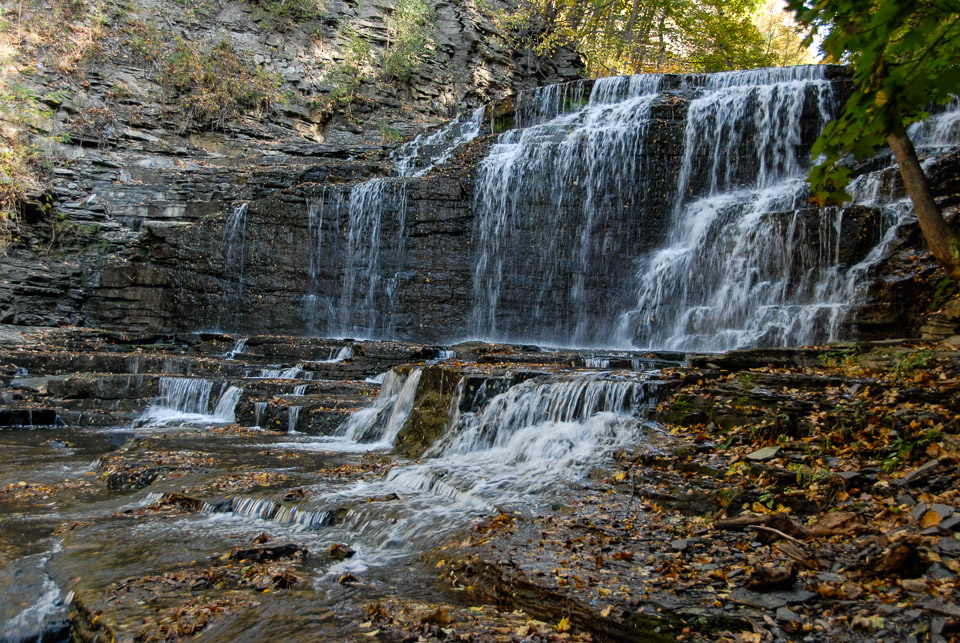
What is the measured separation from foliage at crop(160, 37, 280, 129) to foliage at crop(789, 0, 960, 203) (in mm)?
21943

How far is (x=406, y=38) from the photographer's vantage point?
2469 centimetres

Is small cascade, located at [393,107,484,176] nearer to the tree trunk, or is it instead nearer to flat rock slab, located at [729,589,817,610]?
the tree trunk

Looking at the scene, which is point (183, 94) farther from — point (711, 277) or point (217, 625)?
point (217, 625)

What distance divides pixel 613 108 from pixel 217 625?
17.0 metres

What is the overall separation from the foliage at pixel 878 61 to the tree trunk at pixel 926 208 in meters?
3.00

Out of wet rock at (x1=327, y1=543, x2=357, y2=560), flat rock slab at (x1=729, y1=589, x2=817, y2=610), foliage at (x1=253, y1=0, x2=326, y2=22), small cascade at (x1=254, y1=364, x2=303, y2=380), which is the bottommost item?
wet rock at (x1=327, y1=543, x2=357, y2=560)

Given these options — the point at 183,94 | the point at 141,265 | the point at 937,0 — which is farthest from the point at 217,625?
the point at 183,94

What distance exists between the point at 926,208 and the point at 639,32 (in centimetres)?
2429

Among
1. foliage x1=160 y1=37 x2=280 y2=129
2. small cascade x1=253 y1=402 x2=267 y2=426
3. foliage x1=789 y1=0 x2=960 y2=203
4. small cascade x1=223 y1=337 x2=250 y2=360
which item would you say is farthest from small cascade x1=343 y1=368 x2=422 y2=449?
foliage x1=160 y1=37 x2=280 y2=129

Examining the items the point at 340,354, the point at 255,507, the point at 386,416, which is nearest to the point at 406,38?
the point at 340,354

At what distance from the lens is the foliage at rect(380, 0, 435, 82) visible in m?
24.6

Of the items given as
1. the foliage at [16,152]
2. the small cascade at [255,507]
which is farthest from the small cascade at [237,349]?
the small cascade at [255,507]

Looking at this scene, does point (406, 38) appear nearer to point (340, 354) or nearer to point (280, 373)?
point (340, 354)

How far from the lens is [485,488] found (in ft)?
19.4
